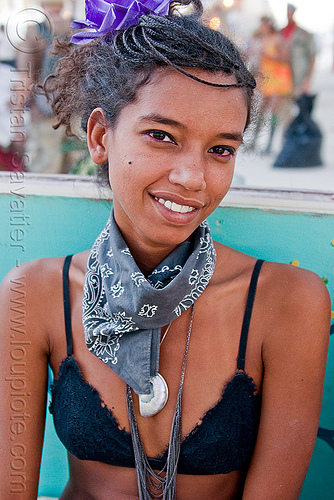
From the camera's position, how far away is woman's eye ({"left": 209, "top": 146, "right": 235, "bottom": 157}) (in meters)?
1.26

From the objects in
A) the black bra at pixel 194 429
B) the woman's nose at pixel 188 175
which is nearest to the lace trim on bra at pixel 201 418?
the black bra at pixel 194 429

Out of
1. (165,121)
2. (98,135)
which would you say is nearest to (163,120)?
(165,121)

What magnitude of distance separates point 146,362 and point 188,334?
6.3 inches

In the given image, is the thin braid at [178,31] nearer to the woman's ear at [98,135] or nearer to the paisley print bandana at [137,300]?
the woman's ear at [98,135]

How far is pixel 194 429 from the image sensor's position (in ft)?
4.41

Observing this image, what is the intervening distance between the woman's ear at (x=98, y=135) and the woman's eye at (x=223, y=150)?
12.2 inches

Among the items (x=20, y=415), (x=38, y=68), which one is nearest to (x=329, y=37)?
(x=38, y=68)

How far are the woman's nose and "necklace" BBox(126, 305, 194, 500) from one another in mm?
543

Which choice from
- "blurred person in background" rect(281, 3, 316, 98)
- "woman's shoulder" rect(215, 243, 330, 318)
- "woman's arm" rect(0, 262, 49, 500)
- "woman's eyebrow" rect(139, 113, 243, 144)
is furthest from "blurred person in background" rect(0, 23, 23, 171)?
"blurred person in background" rect(281, 3, 316, 98)

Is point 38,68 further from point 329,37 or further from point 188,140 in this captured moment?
point 329,37

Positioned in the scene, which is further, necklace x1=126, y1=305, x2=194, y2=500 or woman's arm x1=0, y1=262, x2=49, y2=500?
woman's arm x1=0, y1=262, x2=49, y2=500

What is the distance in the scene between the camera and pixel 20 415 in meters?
1.48

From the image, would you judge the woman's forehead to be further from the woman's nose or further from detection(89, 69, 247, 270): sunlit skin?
the woman's nose

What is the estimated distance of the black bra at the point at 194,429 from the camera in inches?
52.4
